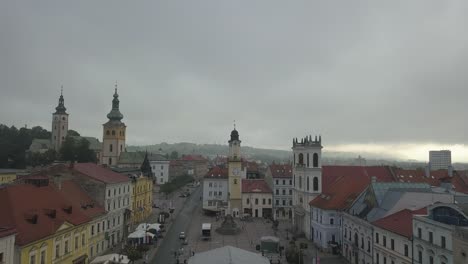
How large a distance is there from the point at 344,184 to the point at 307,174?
245 inches

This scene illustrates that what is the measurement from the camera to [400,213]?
38.0 metres

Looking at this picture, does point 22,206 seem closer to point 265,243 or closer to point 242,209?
point 265,243

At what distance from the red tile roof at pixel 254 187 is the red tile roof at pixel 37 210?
41.1 metres

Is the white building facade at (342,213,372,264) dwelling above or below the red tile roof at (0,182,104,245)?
below

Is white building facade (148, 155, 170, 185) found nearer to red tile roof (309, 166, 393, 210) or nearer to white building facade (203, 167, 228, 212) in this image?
white building facade (203, 167, 228, 212)

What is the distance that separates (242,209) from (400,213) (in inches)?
1780

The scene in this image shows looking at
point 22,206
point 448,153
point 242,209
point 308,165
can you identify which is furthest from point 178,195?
point 448,153

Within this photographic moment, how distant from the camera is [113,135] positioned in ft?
320

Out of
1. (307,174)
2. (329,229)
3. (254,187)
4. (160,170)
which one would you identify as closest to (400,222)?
(329,229)

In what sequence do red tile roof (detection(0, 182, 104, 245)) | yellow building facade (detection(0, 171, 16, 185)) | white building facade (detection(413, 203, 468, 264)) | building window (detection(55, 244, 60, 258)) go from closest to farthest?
1. white building facade (detection(413, 203, 468, 264))
2. red tile roof (detection(0, 182, 104, 245))
3. building window (detection(55, 244, 60, 258))
4. yellow building facade (detection(0, 171, 16, 185))

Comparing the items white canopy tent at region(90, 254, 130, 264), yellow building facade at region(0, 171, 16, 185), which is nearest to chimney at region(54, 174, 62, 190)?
white canopy tent at region(90, 254, 130, 264)

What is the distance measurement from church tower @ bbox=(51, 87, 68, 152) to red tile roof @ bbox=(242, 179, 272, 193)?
80.2 metres

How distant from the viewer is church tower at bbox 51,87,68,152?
431 ft

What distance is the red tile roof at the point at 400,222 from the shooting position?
3454 centimetres
